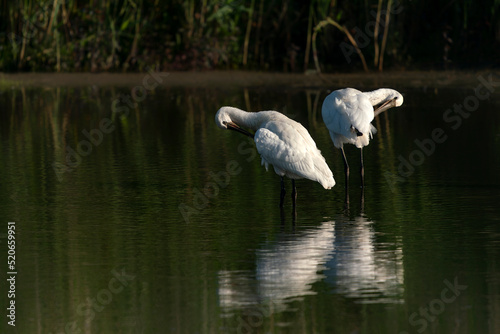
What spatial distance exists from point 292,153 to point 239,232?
0.95 meters

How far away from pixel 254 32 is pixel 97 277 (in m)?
14.3

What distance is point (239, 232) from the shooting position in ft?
26.6

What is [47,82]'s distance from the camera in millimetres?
19344

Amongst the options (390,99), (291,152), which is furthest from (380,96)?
(291,152)

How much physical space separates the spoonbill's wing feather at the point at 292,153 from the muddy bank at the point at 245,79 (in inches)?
375

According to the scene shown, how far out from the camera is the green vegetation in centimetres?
1952

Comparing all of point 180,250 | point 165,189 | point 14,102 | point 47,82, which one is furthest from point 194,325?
point 47,82

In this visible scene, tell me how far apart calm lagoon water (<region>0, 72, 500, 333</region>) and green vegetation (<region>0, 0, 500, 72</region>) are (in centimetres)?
504

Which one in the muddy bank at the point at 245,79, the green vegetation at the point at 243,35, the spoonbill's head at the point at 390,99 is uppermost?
the green vegetation at the point at 243,35

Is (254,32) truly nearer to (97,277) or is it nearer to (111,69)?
(111,69)

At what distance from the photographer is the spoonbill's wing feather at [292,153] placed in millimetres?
8641

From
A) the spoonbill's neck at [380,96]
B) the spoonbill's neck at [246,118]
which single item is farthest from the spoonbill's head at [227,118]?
the spoonbill's neck at [380,96]

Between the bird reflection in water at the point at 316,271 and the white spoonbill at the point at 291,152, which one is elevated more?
the white spoonbill at the point at 291,152

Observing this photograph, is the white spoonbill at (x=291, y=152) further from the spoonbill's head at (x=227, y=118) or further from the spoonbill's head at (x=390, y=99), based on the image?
the spoonbill's head at (x=390, y=99)
